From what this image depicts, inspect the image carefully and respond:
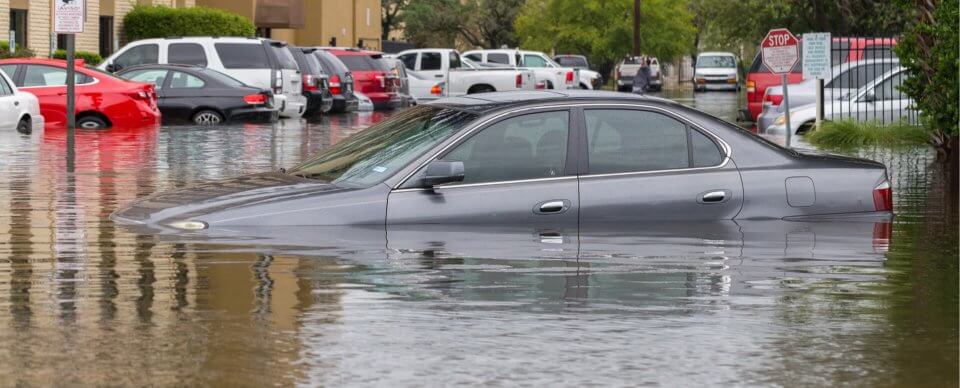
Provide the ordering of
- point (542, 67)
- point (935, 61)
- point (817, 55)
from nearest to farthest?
1. point (935, 61)
2. point (817, 55)
3. point (542, 67)

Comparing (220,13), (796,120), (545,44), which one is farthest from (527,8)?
(796,120)

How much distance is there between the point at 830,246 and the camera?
10820 mm

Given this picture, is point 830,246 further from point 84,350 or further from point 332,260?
point 84,350

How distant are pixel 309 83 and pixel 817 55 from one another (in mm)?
13015

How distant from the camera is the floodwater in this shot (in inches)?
274

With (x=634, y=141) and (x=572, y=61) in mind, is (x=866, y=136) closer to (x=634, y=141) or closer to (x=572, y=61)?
(x=634, y=141)

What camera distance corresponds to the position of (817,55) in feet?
87.8

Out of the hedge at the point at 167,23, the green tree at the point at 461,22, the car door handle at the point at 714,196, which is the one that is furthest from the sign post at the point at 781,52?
the green tree at the point at 461,22

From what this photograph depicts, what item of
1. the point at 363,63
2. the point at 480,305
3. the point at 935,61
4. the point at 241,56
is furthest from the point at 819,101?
the point at 480,305

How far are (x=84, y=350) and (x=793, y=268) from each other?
172 inches

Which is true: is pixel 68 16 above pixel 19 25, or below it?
below

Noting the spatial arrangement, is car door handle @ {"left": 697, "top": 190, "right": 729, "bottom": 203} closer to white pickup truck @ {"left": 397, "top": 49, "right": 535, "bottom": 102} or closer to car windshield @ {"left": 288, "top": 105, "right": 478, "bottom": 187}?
car windshield @ {"left": 288, "top": 105, "right": 478, "bottom": 187}

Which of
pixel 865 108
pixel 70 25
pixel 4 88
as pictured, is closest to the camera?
pixel 4 88

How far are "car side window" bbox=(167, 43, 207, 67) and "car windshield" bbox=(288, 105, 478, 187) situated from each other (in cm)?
2271
